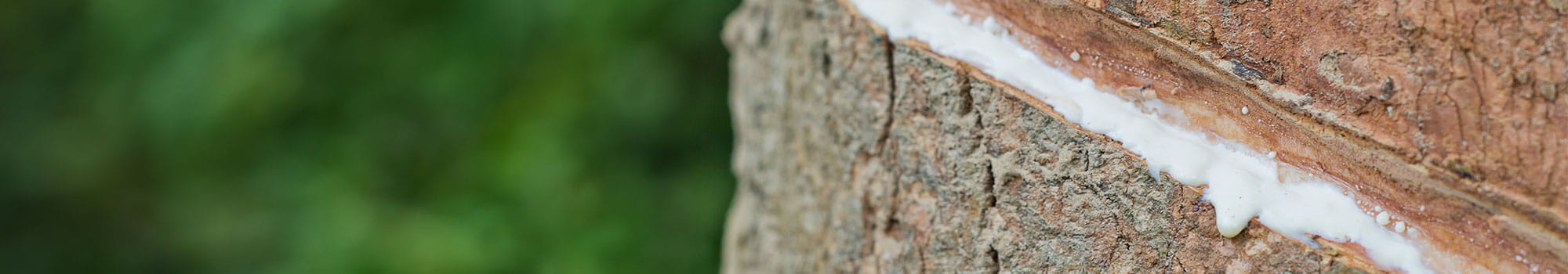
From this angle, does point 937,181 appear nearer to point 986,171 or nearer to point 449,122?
point 986,171

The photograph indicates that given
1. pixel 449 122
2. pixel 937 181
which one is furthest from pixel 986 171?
pixel 449 122

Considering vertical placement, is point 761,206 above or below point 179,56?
below

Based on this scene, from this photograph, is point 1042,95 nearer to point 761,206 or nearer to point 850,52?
point 850,52

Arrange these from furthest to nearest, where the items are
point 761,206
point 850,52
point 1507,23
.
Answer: point 761,206, point 850,52, point 1507,23

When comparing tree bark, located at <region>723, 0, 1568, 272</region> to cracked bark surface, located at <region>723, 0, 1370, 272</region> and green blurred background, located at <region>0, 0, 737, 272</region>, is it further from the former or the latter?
green blurred background, located at <region>0, 0, 737, 272</region>

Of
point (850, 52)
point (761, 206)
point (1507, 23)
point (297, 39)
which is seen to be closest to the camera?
point (1507, 23)

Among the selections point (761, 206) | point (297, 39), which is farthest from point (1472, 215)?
point (297, 39)

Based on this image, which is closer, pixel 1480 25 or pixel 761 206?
pixel 1480 25
